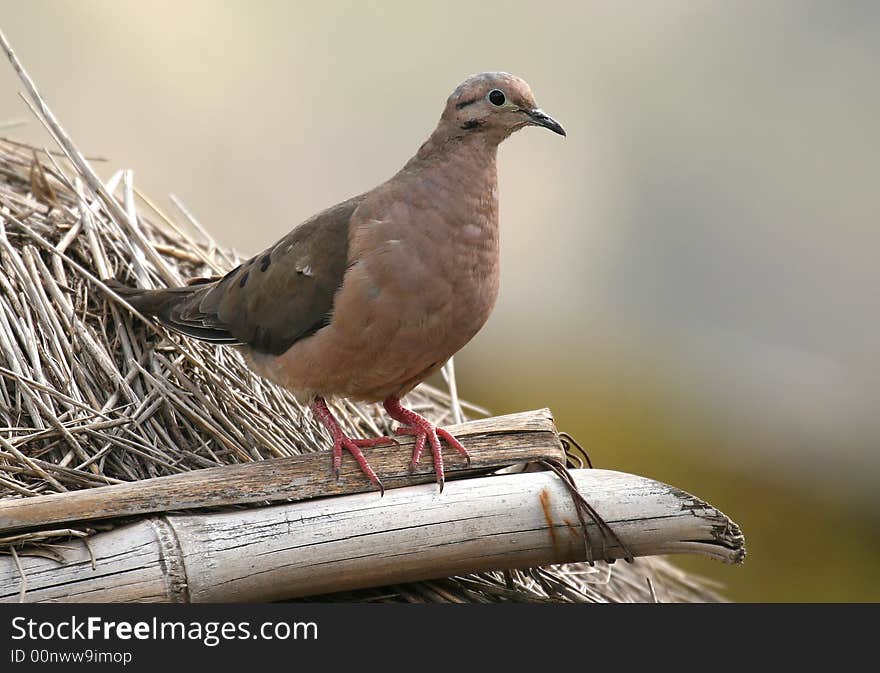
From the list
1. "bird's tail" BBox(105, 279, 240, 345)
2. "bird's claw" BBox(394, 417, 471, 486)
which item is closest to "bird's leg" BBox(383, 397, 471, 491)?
"bird's claw" BBox(394, 417, 471, 486)

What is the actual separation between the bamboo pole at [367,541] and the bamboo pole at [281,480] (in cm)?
4

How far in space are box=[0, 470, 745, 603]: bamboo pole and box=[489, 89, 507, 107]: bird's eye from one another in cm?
104

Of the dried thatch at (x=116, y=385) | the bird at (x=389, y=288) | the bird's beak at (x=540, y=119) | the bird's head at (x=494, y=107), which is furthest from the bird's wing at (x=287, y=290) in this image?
the bird's beak at (x=540, y=119)

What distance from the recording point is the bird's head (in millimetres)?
3006

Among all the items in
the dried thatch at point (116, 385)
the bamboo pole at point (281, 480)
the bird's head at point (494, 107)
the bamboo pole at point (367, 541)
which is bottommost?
the bamboo pole at point (367, 541)

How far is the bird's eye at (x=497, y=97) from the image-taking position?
301 cm

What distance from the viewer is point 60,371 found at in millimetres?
3051

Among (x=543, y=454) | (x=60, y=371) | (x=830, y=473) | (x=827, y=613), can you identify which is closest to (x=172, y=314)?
(x=60, y=371)

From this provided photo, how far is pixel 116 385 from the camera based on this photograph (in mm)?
3143

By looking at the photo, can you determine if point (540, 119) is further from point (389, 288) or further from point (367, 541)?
point (367, 541)

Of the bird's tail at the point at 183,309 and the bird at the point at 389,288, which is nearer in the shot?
the bird at the point at 389,288

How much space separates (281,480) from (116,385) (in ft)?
2.41

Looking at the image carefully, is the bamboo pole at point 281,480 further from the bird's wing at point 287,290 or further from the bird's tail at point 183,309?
the bird's tail at point 183,309

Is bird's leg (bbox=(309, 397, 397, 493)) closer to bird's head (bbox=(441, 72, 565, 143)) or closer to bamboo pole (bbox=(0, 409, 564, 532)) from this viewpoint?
bamboo pole (bbox=(0, 409, 564, 532))
